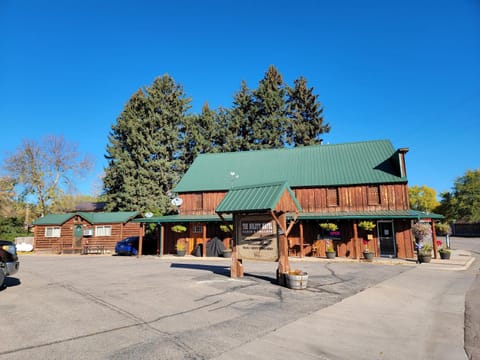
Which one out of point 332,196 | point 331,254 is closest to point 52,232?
point 331,254

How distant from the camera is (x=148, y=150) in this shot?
40406 mm

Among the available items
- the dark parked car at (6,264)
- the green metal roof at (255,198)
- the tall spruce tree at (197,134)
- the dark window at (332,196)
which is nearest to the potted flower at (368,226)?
the dark window at (332,196)

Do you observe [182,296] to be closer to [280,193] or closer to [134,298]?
[134,298]

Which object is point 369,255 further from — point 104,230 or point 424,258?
point 104,230

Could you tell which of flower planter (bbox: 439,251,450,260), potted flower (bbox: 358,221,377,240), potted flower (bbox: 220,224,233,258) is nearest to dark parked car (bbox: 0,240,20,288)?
potted flower (bbox: 220,224,233,258)

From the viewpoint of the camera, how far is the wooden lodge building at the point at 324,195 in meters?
21.2

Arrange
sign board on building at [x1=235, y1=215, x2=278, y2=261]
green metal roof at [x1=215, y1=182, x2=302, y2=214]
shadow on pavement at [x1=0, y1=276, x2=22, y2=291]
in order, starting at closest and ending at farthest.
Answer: shadow on pavement at [x1=0, y1=276, x2=22, y2=291] → green metal roof at [x1=215, y1=182, x2=302, y2=214] → sign board on building at [x1=235, y1=215, x2=278, y2=261]

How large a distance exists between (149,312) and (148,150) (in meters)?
35.5

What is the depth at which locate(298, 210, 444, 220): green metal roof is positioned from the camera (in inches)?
772

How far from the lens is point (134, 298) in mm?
8664

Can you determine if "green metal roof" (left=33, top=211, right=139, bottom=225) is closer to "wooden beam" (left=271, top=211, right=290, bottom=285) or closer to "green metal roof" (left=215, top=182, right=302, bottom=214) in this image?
"green metal roof" (left=215, top=182, right=302, bottom=214)

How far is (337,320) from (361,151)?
22055 millimetres

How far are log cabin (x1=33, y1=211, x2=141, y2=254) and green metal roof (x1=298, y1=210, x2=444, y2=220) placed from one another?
58.5ft

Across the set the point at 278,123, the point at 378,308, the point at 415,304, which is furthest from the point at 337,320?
the point at 278,123
